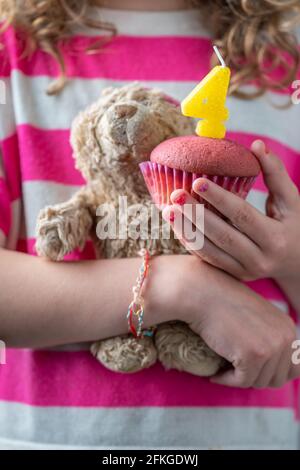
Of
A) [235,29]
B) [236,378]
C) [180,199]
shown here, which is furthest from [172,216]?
[235,29]

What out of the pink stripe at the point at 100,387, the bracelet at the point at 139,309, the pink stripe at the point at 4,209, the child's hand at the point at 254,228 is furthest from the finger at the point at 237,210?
the pink stripe at the point at 4,209

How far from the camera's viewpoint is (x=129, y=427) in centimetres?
82

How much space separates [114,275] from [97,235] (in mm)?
57

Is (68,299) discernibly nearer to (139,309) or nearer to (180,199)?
(139,309)

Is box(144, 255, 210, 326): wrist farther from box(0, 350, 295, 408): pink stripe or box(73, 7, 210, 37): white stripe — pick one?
box(73, 7, 210, 37): white stripe

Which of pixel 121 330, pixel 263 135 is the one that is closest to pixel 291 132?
pixel 263 135

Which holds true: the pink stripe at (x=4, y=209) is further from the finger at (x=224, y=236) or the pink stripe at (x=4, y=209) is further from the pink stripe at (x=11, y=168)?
the finger at (x=224, y=236)

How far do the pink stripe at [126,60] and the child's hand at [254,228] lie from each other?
293 mm

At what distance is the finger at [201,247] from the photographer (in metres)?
0.63

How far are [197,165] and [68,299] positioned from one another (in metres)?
0.27

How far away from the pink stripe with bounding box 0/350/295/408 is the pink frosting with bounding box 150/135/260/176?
33 cm

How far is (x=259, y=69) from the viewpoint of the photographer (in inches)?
37.7

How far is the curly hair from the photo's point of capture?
36.7 inches

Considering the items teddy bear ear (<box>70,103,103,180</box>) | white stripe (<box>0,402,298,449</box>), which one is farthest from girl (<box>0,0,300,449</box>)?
teddy bear ear (<box>70,103,103,180</box>)
